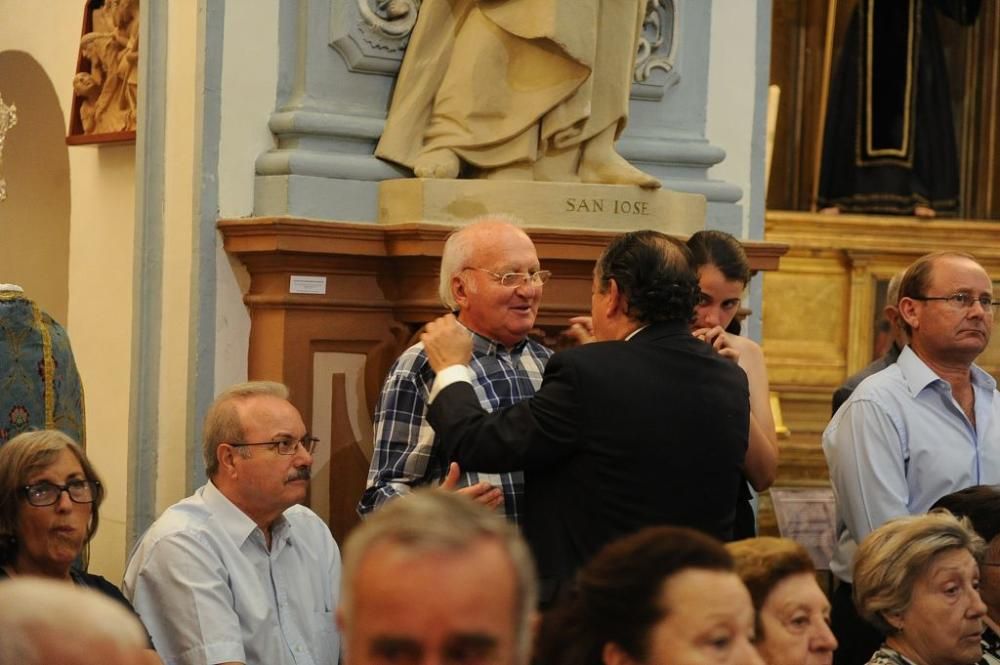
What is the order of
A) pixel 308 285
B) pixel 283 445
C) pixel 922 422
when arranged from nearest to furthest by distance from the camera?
pixel 283 445, pixel 922 422, pixel 308 285

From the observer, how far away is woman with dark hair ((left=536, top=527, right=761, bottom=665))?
2.63 meters

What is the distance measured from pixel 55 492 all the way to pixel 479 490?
0.86m

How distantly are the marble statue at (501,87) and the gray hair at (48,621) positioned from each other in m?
3.56

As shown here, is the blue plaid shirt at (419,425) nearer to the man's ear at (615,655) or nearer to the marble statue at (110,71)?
the man's ear at (615,655)

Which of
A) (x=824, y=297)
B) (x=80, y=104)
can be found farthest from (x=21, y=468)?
(x=824, y=297)

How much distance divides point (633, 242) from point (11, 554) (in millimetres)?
1395

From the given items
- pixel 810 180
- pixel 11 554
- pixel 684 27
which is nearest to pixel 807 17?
pixel 810 180

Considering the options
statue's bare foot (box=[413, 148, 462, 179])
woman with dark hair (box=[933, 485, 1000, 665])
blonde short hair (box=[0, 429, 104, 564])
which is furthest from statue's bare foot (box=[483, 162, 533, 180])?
blonde short hair (box=[0, 429, 104, 564])

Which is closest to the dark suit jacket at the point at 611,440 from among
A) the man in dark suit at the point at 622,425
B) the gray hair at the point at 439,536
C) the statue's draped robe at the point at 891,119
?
the man in dark suit at the point at 622,425

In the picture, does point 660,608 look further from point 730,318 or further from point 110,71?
point 110,71

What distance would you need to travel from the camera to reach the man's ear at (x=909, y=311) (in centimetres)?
480

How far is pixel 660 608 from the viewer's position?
2656mm

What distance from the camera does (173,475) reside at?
5.34m

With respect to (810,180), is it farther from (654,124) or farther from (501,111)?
(501,111)
